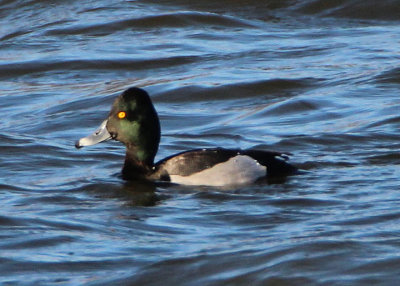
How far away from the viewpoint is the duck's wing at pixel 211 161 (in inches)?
403

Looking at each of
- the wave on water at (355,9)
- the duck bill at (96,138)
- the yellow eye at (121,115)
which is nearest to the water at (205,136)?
the wave on water at (355,9)

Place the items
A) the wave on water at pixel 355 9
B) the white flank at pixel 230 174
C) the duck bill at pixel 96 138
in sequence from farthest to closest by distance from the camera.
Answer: the wave on water at pixel 355 9 → the duck bill at pixel 96 138 → the white flank at pixel 230 174

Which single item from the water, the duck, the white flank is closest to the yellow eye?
the duck

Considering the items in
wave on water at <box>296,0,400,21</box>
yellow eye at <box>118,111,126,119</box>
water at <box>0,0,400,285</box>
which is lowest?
water at <box>0,0,400,285</box>

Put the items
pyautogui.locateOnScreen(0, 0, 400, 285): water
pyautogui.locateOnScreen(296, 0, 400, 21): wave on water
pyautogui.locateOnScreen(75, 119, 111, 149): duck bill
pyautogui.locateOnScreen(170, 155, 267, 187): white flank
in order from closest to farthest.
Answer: pyautogui.locateOnScreen(0, 0, 400, 285): water
pyautogui.locateOnScreen(170, 155, 267, 187): white flank
pyautogui.locateOnScreen(75, 119, 111, 149): duck bill
pyautogui.locateOnScreen(296, 0, 400, 21): wave on water

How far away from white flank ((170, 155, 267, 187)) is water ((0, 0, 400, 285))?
0.14 metres

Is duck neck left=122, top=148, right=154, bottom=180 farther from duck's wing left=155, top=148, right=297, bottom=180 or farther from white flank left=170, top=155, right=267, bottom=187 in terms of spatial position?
white flank left=170, top=155, right=267, bottom=187

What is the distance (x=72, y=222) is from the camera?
353 inches

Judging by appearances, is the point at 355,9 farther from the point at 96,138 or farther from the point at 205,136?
the point at 96,138

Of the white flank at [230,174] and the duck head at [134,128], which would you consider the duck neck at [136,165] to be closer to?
the duck head at [134,128]

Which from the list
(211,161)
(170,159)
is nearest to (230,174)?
(211,161)

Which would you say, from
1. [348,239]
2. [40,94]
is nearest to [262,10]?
[40,94]

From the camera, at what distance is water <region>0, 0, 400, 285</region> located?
779 cm

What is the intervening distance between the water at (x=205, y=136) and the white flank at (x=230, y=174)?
141mm
